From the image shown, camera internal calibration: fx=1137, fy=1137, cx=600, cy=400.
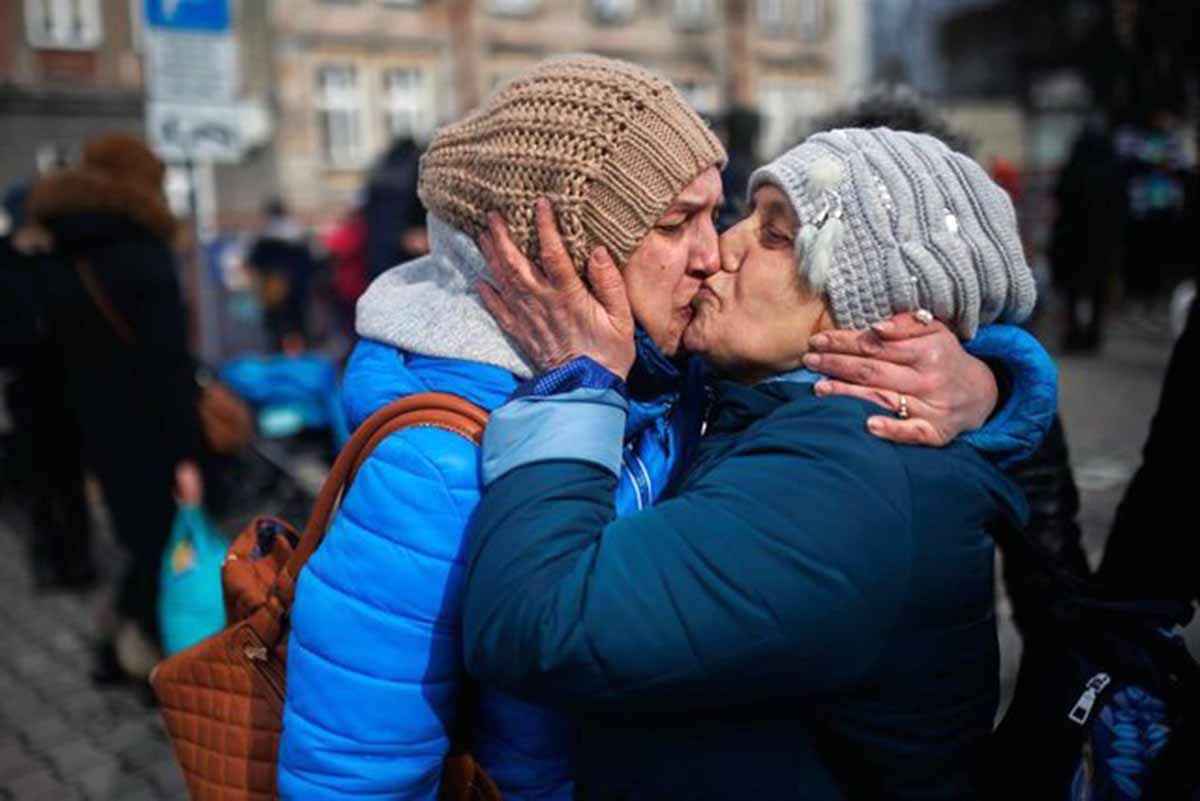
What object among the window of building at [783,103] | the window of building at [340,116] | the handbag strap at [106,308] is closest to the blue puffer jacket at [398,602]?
the handbag strap at [106,308]

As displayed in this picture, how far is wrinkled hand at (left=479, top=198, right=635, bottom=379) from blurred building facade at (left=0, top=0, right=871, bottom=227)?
16913 mm

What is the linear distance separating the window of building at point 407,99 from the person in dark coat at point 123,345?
21.2m

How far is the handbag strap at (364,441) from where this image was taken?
136cm

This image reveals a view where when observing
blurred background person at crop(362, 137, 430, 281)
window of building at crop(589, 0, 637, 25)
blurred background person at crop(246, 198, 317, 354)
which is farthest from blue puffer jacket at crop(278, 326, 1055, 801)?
window of building at crop(589, 0, 637, 25)

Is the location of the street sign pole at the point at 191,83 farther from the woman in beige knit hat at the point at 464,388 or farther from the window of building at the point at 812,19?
the window of building at the point at 812,19

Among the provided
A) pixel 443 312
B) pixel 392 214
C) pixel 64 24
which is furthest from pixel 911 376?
pixel 64 24

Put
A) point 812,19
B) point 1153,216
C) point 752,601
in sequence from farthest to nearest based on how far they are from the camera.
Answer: point 812,19
point 1153,216
point 752,601

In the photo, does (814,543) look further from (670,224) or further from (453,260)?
(453,260)

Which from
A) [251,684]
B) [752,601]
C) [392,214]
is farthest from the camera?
[392,214]

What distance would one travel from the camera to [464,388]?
1409 millimetres

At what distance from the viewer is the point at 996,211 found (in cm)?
134

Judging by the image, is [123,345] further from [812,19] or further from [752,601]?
[812,19]

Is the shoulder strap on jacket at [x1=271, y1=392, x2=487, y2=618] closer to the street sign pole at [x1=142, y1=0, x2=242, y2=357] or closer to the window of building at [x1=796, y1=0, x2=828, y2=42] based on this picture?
the street sign pole at [x1=142, y1=0, x2=242, y2=357]

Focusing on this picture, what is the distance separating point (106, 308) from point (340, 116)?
69.2ft
